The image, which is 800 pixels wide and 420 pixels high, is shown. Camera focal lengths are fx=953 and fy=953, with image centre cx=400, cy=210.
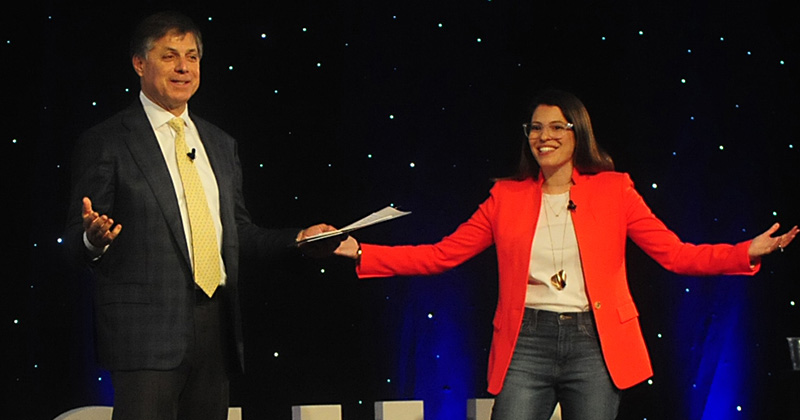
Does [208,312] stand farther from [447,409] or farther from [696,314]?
[696,314]

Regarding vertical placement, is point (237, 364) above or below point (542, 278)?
below

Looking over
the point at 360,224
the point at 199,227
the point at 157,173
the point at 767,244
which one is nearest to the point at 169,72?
the point at 157,173

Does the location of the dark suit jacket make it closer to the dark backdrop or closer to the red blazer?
the red blazer

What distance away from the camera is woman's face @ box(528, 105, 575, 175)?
321cm

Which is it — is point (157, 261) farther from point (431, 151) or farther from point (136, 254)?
point (431, 151)

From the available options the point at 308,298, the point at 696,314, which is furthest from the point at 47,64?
the point at 696,314

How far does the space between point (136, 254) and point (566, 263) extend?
4.39 feet

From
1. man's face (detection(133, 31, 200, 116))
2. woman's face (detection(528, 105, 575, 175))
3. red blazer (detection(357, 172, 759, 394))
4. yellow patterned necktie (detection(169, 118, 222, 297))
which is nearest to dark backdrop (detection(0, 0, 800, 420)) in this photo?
red blazer (detection(357, 172, 759, 394))

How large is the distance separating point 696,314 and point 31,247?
8.87 ft

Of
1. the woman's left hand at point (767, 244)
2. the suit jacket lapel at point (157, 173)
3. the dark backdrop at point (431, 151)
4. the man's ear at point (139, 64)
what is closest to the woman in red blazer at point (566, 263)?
the woman's left hand at point (767, 244)

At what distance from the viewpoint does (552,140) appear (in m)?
3.21

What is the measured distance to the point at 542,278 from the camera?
10.0ft

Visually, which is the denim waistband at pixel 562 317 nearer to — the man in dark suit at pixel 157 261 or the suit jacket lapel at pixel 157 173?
the man in dark suit at pixel 157 261

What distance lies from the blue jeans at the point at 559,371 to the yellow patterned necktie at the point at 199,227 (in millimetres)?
994
